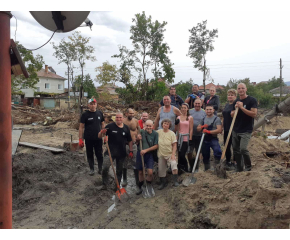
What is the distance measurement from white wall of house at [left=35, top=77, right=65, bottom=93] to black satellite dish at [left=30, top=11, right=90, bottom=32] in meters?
49.6

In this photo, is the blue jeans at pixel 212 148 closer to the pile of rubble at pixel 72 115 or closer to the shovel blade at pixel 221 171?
the shovel blade at pixel 221 171

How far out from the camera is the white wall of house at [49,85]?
48469mm

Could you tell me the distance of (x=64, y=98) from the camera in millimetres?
34781

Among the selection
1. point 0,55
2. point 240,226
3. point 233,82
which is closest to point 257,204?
point 240,226

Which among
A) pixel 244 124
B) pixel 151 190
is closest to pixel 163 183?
pixel 151 190

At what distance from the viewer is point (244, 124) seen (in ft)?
16.0

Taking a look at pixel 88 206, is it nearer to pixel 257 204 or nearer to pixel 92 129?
pixel 92 129

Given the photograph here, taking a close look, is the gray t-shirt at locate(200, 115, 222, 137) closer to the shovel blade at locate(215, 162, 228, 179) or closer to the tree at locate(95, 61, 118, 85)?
the shovel blade at locate(215, 162, 228, 179)

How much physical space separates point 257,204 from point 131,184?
10.9ft

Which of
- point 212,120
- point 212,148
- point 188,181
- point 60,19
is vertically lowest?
point 188,181

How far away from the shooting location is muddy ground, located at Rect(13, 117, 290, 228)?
3.33m

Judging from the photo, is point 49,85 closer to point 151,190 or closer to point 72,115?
point 72,115

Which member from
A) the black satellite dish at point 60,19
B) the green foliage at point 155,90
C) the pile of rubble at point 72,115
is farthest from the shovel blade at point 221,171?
the green foliage at point 155,90

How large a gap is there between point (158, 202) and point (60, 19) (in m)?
3.63
